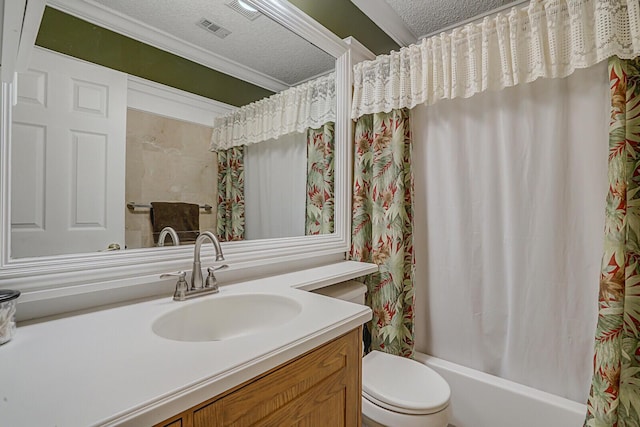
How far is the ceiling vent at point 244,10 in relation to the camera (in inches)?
50.6

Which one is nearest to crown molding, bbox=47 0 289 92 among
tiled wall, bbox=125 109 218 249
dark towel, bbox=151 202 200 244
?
tiled wall, bbox=125 109 218 249

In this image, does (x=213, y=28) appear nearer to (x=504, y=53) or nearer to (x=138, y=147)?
(x=138, y=147)

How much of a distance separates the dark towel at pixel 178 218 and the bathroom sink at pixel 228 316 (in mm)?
305

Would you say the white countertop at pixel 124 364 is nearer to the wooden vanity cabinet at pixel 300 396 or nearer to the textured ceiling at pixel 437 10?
the wooden vanity cabinet at pixel 300 396

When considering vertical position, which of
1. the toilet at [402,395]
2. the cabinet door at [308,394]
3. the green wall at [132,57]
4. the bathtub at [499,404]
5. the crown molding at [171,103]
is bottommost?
the bathtub at [499,404]

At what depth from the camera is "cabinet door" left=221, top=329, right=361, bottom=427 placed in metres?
0.62

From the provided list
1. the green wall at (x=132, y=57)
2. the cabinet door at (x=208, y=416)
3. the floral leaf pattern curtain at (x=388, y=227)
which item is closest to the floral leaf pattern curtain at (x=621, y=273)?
the floral leaf pattern curtain at (x=388, y=227)

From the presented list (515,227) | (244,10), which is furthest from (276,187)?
(515,227)

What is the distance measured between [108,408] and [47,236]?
65 centimetres

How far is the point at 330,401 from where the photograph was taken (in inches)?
32.1

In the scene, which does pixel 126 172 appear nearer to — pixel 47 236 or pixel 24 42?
pixel 47 236

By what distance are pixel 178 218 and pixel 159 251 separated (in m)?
0.14

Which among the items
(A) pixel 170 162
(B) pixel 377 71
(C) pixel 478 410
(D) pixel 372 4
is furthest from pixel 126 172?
(C) pixel 478 410

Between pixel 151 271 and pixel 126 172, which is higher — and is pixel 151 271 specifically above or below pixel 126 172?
below
